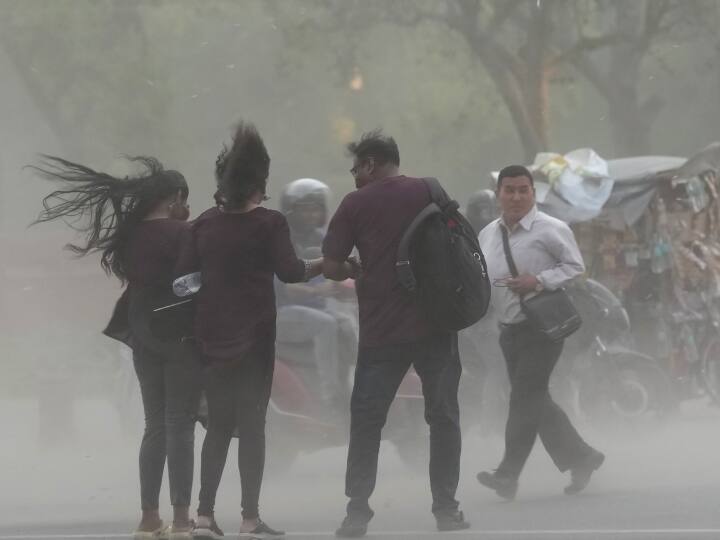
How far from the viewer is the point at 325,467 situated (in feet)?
31.2

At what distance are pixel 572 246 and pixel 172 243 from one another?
6.90 feet

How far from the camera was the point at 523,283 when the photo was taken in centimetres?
706

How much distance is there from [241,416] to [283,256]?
664 mm

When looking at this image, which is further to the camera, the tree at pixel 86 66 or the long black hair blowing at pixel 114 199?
the tree at pixel 86 66

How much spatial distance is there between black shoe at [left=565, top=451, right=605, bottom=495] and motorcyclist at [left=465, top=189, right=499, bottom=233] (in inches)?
106

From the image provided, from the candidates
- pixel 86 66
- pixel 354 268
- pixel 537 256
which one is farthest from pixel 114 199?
pixel 86 66

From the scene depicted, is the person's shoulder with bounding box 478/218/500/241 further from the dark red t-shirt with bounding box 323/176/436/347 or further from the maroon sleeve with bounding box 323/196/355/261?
the maroon sleeve with bounding box 323/196/355/261

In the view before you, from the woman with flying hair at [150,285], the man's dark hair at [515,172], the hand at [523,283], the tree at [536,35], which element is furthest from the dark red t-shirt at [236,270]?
the tree at [536,35]

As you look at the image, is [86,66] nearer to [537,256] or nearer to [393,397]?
[537,256]

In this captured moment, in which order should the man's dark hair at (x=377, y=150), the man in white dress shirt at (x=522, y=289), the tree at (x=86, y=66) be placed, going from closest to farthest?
the man's dark hair at (x=377, y=150)
the man in white dress shirt at (x=522, y=289)
the tree at (x=86, y=66)

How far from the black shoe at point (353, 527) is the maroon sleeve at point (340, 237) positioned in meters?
1.07

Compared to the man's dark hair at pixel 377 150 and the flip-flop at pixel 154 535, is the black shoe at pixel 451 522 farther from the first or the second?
the man's dark hair at pixel 377 150

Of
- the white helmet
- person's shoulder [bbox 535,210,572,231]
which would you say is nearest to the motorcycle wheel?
the white helmet

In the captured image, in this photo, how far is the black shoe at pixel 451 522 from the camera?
20.7ft
